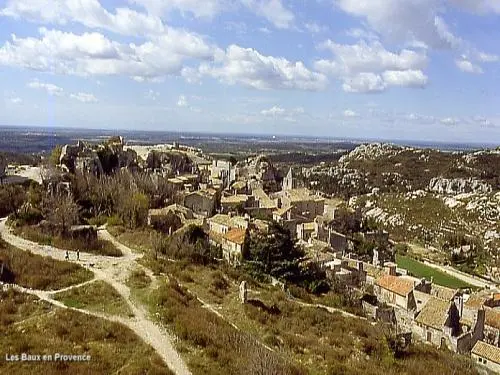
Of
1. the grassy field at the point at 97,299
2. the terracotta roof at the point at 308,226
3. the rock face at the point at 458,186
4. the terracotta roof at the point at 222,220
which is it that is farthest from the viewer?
the rock face at the point at 458,186

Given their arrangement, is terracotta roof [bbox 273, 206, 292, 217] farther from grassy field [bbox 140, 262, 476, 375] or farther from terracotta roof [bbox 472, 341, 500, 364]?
terracotta roof [bbox 472, 341, 500, 364]

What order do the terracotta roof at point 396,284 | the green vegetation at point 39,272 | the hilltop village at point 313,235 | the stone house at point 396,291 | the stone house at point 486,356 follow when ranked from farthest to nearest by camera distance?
the terracotta roof at point 396,284, the stone house at point 396,291, the hilltop village at point 313,235, the stone house at point 486,356, the green vegetation at point 39,272

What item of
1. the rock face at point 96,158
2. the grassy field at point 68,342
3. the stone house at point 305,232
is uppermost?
the rock face at point 96,158

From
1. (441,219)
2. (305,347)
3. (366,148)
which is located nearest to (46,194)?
(305,347)

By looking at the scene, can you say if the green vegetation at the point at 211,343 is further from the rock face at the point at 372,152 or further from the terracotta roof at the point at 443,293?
the rock face at the point at 372,152

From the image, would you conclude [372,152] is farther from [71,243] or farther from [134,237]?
[71,243]

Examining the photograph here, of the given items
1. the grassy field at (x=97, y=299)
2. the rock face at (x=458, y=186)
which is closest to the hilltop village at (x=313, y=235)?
the grassy field at (x=97, y=299)

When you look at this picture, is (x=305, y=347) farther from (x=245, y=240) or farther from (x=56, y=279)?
(x=245, y=240)
